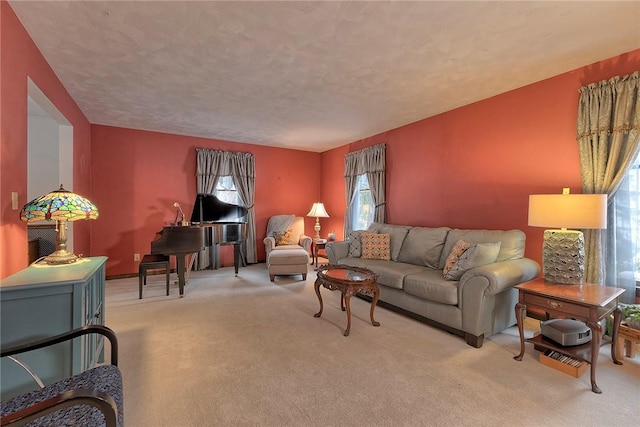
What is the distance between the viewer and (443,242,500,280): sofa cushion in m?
2.81

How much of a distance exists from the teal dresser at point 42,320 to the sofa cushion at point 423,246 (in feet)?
11.2

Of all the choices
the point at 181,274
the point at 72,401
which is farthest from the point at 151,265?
the point at 72,401

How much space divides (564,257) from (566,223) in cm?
35

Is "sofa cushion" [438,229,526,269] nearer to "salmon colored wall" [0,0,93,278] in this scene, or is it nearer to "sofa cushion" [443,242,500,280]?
"sofa cushion" [443,242,500,280]

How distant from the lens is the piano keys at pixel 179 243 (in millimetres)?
3967

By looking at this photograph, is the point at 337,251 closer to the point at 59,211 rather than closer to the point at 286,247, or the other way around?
the point at 286,247

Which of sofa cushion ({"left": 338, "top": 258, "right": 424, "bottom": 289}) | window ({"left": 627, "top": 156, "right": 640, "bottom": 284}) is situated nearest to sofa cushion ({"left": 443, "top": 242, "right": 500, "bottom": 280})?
sofa cushion ({"left": 338, "top": 258, "right": 424, "bottom": 289})

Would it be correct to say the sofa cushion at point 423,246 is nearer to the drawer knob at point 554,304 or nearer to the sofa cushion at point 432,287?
the sofa cushion at point 432,287

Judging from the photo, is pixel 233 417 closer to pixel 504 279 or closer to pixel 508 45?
pixel 504 279

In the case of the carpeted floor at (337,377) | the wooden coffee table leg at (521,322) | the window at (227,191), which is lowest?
the carpeted floor at (337,377)

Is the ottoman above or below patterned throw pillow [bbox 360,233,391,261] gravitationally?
below

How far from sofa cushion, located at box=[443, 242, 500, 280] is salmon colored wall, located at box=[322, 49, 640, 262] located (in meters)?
0.77

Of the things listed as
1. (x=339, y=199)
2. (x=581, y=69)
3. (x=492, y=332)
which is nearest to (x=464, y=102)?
(x=581, y=69)

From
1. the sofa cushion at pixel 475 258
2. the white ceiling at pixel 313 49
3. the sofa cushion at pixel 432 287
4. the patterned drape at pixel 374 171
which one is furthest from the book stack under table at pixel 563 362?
the patterned drape at pixel 374 171
